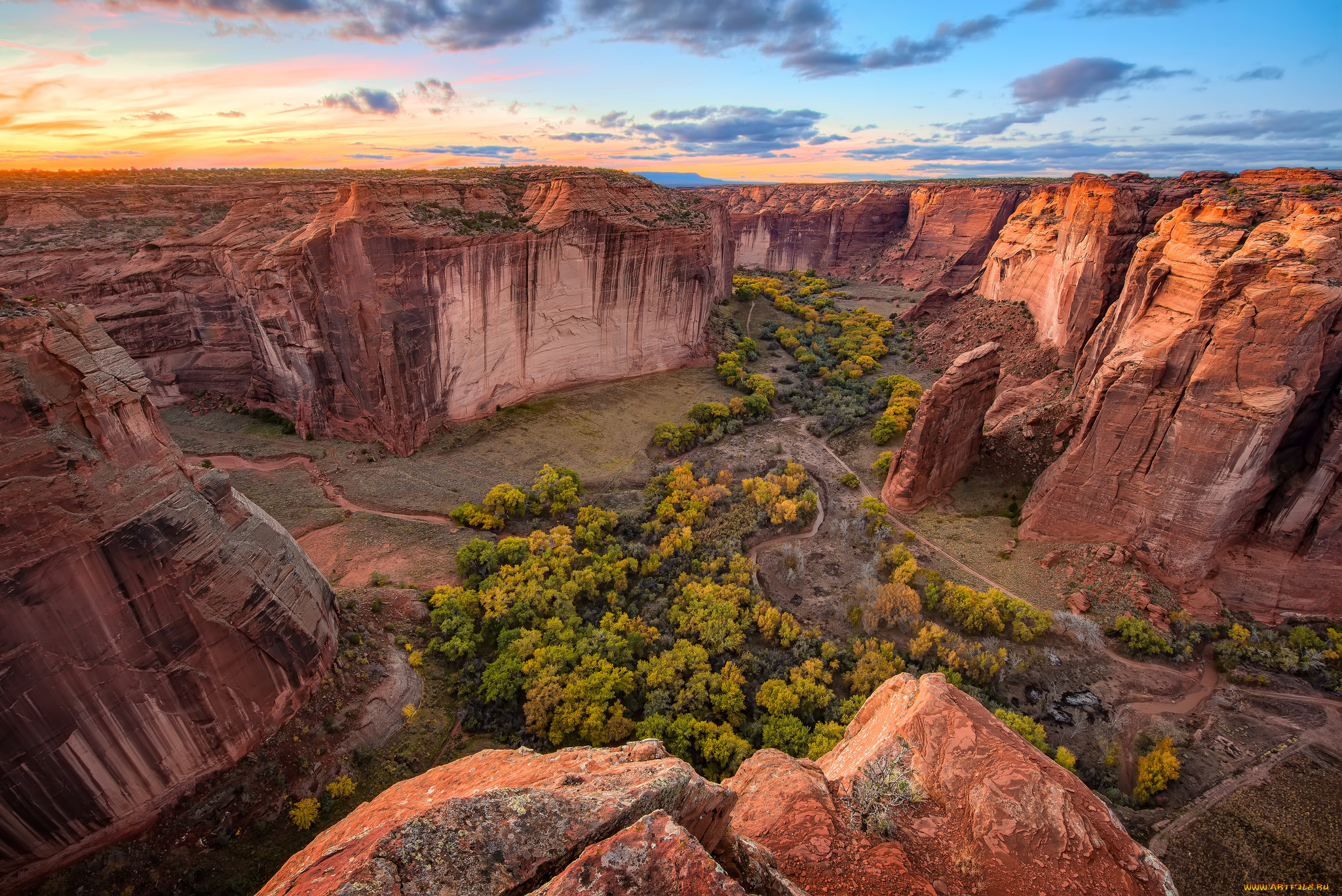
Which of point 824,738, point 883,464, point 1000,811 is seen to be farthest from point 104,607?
point 883,464

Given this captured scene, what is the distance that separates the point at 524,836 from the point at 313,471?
2908cm

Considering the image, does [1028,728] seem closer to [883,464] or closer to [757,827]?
[757,827]

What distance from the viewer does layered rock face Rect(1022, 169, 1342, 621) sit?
19.2 metres

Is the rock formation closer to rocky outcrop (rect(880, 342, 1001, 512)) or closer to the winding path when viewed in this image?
rocky outcrop (rect(880, 342, 1001, 512))

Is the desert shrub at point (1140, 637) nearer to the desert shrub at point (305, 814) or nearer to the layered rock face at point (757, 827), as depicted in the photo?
the layered rock face at point (757, 827)

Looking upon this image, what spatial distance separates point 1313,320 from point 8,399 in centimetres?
3481

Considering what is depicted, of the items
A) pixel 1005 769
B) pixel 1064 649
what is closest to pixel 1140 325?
pixel 1064 649

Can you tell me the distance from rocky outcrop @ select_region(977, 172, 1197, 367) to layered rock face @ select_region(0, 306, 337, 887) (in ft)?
141

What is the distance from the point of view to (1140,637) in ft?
68.8

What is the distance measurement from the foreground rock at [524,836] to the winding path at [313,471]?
20295mm

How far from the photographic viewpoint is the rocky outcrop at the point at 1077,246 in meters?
33.3

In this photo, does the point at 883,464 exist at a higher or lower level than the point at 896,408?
lower

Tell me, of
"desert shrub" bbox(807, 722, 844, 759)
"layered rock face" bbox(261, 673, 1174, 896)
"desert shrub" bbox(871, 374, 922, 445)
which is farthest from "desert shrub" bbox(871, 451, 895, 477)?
"layered rock face" bbox(261, 673, 1174, 896)

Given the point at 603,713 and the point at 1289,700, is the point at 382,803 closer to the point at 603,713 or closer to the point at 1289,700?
the point at 603,713
